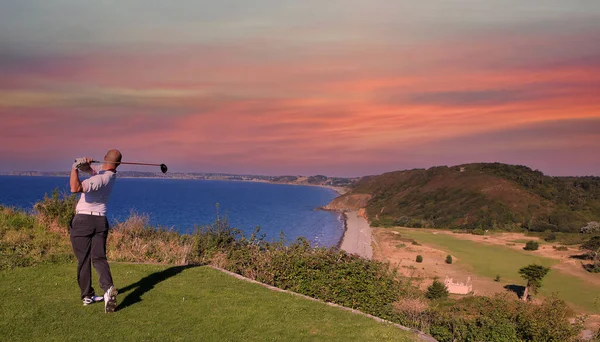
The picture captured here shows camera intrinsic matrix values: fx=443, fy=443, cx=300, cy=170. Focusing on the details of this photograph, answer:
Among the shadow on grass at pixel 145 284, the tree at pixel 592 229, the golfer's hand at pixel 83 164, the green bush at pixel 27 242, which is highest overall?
the golfer's hand at pixel 83 164

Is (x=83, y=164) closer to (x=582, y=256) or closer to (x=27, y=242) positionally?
(x=27, y=242)

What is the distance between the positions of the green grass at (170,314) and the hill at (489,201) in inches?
4597

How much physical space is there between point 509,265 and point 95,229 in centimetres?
6999

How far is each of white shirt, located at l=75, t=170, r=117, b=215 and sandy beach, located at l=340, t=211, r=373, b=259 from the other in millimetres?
56097

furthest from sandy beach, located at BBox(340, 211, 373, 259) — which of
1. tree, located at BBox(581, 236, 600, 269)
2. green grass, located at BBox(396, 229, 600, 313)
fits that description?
tree, located at BBox(581, 236, 600, 269)

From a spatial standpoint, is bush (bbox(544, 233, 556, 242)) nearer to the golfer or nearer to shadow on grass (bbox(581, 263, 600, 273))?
shadow on grass (bbox(581, 263, 600, 273))

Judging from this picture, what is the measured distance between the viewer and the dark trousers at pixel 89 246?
727 cm

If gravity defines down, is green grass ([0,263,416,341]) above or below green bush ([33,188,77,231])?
below

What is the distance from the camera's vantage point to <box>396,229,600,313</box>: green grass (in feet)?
159

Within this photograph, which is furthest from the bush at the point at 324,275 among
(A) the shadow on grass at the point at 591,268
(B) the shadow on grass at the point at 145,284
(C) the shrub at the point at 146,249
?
(A) the shadow on grass at the point at 591,268

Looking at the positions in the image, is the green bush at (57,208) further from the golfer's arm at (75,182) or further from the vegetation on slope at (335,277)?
the golfer's arm at (75,182)

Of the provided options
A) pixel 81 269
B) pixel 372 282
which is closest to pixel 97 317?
pixel 81 269

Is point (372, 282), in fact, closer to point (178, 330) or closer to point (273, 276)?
point (273, 276)

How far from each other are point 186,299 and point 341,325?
2975 mm
